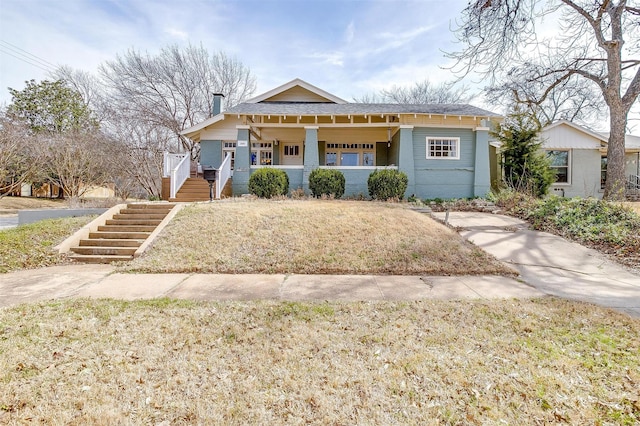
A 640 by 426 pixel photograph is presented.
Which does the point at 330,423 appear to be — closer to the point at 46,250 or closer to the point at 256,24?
the point at 46,250

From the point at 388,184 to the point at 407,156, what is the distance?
2043 mm

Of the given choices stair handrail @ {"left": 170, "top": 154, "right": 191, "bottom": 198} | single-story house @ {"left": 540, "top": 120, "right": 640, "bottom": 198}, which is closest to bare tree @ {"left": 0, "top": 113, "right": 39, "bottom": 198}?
stair handrail @ {"left": 170, "top": 154, "right": 191, "bottom": 198}

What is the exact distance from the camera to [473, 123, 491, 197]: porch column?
45.4ft

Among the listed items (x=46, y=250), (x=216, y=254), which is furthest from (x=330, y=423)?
(x=46, y=250)

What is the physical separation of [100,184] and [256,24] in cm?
1562

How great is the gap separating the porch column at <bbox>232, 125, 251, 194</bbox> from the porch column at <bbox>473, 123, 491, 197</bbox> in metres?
10.6

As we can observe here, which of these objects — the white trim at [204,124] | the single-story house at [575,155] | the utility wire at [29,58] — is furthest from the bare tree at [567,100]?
the utility wire at [29,58]

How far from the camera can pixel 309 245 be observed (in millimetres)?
6754

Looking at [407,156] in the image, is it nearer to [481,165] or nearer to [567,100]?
[481,165]

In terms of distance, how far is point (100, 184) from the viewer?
19.8m

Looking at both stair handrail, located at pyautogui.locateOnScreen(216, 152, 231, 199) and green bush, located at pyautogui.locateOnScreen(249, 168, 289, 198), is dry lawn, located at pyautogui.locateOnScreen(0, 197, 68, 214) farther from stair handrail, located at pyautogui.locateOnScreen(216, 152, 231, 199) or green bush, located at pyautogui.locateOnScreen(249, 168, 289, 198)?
green bush, located at pyautogui.locateOnScreen(249, 168, 289, 198)

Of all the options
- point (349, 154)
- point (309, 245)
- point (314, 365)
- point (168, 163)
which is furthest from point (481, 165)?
point (168, 163)

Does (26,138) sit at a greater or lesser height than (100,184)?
greater

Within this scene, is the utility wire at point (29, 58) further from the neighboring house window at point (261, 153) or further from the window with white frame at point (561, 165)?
the window with white frame at point (561, 165)
